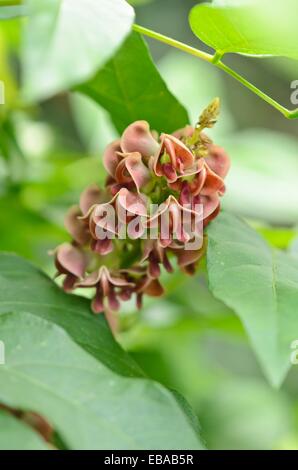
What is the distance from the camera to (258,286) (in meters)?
0.63

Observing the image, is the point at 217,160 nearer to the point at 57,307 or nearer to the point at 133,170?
the point at 133,170

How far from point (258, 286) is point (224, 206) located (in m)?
0.48

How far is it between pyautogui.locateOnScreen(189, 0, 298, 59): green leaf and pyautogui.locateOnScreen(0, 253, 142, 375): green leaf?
0.28m

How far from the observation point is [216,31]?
678 millimetres

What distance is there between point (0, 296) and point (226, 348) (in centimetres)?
175

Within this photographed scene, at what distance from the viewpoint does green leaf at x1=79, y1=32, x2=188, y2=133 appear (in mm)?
804

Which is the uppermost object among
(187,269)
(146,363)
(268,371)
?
(268,371)

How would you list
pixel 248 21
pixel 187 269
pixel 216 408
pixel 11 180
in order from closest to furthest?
pixel 248 21 → pixel 187 269 → pixel 11 180 → pixel 216 408

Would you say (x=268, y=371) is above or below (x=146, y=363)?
above

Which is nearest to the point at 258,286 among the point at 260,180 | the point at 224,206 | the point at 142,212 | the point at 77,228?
the point at 142,212

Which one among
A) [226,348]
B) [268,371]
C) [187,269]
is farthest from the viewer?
[226,348]

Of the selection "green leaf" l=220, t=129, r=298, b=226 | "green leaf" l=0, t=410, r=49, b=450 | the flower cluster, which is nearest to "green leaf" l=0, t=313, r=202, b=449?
"green leaf" l=0, t=410, r=49, b=450

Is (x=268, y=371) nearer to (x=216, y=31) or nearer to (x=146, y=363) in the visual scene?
(x=216, y=31)

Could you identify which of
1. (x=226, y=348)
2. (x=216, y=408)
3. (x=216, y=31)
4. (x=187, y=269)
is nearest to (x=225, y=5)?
(x=216, y=31)
